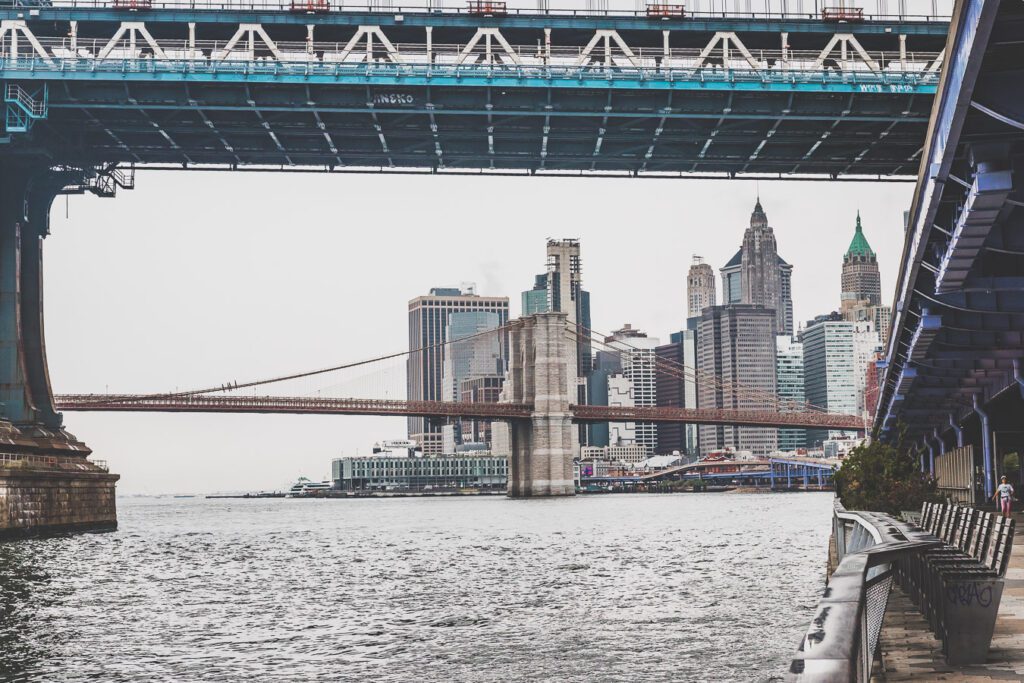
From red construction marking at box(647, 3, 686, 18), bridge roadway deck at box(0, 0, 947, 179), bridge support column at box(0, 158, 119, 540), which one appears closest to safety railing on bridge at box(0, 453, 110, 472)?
bridge support column at box(0, 158, 119, 540)

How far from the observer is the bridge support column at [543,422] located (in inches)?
6983

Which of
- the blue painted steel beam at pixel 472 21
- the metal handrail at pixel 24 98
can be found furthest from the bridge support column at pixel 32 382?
the blue painted steel beam at pixel 472 21

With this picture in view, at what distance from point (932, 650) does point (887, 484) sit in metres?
27.4

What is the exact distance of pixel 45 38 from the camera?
6481 centimetres

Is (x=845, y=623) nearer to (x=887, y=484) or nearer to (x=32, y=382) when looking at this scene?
(x=887, y=484)

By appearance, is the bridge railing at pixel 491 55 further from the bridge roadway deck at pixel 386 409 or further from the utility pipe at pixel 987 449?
the bridge roadway deck at pixel 386 409

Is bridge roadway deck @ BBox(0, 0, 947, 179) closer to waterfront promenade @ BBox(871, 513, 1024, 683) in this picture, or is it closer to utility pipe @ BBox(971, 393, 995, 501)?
utility pipe @ BBox(971, 393, 995, 501)

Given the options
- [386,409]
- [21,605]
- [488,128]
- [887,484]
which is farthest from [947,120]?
[386,409]

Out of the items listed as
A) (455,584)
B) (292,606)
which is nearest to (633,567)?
(455,584)

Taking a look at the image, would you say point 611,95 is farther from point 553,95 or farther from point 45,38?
point 45,38

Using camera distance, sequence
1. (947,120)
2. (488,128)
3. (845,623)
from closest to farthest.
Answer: (845,623) → (947,120) → (488,128)

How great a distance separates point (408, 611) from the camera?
3222 cm

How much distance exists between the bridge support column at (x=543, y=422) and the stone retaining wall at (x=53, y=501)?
10258 cm

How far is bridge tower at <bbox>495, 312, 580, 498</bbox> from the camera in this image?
177375mm
